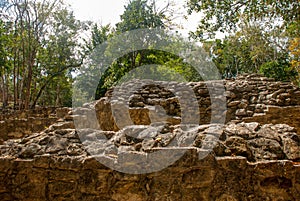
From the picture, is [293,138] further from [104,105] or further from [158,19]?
[158,19]

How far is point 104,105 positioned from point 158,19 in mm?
10901

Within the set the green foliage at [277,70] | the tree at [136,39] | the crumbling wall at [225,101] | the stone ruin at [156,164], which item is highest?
the tree at [136,39]

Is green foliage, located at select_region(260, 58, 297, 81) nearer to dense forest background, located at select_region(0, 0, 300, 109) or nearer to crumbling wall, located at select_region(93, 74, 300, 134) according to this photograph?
dense forest background, located at select_region(0, 0, 300, 109)

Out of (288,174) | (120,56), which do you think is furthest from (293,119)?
(120,56)

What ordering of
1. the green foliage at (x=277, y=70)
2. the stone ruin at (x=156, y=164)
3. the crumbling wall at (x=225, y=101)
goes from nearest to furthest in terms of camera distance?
the stone ruin at (x=156, y=164) < the crumbling wall at (x=225, y=101) < the green foliage at (x=277, y=70)

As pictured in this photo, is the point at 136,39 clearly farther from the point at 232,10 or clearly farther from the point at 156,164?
the point at 156,164

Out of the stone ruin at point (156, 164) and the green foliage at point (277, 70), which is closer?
the stone ruin at point (156, 164)

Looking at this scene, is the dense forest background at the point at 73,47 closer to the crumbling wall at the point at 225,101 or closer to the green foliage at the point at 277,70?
the green foliage at the point at 277,70

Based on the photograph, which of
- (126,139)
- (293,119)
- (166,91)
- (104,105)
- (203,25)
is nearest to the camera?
(126,139)

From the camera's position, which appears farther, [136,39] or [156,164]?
[136,39]

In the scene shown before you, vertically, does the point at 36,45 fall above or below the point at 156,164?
above

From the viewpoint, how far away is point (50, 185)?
2045 mm

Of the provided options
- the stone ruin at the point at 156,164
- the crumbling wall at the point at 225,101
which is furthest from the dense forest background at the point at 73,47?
the stone ruin at the point at 156,164

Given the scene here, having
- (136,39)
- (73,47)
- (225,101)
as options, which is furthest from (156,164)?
(73,47)
